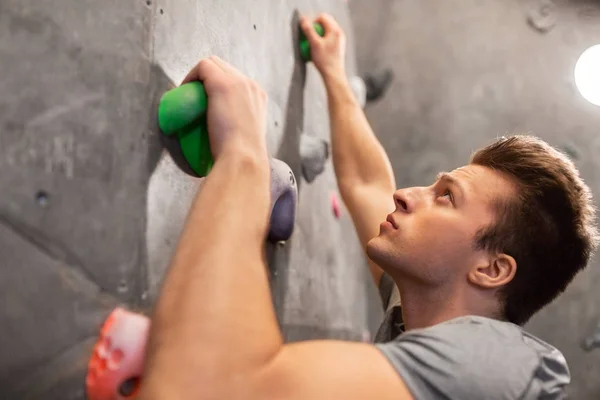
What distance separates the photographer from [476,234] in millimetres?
874

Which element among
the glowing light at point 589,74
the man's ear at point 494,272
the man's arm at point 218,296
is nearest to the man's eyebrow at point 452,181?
the man's ear at point 494,272

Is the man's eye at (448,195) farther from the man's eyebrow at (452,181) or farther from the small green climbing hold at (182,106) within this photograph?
the small green climbing hold at (182,106)

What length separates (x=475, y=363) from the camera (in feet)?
2.03

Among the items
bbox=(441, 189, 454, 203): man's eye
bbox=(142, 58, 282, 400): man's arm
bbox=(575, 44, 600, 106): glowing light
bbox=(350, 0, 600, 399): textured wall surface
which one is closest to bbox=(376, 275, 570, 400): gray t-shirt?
bbox=(142, 58, 282, 400): man's arm

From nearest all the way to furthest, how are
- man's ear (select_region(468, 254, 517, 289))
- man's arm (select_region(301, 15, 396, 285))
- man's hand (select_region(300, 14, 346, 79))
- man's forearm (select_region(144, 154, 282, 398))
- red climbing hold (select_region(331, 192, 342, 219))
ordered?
1. man's forearm (select_region(144, 154, 282, 398))
2. man's ear (select_region(468, 254, 517, 289))
3. man's arm (select_region(301, 15, 396, 285))
4. man's hand (select_region(300, 14, 346, 79))
5. red climbing hold (select_region(331, 192, 342, 219))

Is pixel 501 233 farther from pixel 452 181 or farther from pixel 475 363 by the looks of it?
pixel 475 363

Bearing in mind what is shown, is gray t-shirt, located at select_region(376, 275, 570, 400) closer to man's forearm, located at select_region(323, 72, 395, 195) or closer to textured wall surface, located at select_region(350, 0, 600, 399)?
man's forearm, located at select_region(323, 72, 395, 195)

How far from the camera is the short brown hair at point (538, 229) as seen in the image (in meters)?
0.88

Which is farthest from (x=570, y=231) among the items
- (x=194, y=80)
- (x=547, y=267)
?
(x=194, y=80)

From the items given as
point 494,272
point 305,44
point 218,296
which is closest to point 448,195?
point 494,272

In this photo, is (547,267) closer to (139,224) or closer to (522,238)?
(522,238)

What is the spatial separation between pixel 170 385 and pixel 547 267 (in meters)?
0.62

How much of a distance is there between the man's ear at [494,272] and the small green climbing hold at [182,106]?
45cm

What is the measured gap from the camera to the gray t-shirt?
601mm
